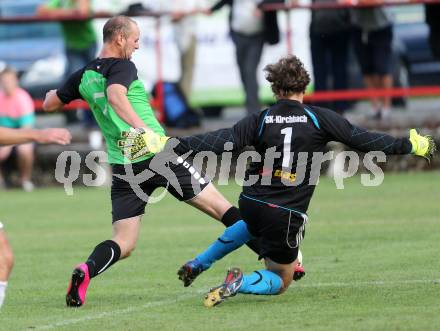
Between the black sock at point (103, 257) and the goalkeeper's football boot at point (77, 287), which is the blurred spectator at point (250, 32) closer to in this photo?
the black sock at point (103, 257)

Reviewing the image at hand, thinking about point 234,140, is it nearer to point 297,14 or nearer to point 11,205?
point 11,205

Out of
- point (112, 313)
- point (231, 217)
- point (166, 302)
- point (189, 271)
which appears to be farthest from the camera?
point (231, 217)

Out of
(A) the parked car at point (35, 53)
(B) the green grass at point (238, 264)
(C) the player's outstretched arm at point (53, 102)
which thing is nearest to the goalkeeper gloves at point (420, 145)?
(B) the green grass at point (238, 264)

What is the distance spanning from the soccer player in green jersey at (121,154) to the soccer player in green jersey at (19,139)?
3.80ft

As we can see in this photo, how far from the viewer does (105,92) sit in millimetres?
8750

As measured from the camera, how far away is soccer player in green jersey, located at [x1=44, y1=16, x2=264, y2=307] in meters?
8.60

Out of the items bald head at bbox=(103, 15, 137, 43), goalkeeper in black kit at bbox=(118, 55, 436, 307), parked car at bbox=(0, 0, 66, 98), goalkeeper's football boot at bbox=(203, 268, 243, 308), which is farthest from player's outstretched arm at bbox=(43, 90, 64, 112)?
parked car at bbox=(0, 0, 66, 98)

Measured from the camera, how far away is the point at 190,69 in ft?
63.4

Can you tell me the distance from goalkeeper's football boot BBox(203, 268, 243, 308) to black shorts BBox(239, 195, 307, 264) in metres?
0.37

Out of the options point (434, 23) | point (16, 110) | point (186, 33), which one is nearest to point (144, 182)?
point (434, 23)

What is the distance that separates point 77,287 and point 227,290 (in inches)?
42.2

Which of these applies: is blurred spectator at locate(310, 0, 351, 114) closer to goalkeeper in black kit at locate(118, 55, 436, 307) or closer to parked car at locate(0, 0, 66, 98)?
parked car at locate(0, 0, 66, 98)

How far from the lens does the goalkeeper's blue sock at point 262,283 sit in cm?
809

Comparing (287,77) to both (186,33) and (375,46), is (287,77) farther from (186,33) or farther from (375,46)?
(186,33)
